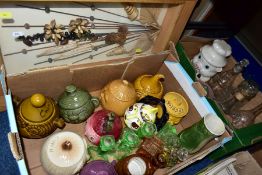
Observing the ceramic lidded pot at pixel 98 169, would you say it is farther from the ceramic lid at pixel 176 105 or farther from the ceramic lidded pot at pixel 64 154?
the ceramic lid at pixel 176 105

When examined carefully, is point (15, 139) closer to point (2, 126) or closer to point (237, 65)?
point (2, 126)

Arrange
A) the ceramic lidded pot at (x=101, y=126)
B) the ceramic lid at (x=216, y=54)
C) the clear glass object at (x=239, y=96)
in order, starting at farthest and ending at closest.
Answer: the clear glass object at (x=239, y=96), the ceramic lid at (x=216, y=54), the ceramic lidded pot at (x=101, y=126)

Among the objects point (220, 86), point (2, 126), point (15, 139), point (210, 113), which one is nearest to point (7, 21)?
point (15, 139)

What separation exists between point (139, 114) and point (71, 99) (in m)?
0.22

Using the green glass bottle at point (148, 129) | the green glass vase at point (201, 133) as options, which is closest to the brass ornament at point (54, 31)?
the green glass bottle at point (148, 129)

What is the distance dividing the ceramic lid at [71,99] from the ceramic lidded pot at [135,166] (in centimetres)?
22

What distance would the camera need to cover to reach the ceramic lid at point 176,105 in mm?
1067

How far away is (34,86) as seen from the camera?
0.92 metres

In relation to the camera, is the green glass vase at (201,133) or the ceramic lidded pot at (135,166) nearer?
the ceramic lidded pot at (135,166)

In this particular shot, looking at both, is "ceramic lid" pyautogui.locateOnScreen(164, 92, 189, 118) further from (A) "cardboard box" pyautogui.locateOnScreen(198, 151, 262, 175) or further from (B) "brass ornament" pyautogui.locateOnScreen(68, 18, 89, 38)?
(B) "brass ornament" pyautogui.locateOnScreen(68, 18, 89, 38)

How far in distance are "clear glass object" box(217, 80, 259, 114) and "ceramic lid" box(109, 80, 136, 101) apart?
19.3 inches

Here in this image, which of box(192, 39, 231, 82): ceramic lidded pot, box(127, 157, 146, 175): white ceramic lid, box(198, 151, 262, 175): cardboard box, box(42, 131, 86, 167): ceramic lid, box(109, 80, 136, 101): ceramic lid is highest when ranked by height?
box(192, 39, 231, 82): ceramic lidded pot

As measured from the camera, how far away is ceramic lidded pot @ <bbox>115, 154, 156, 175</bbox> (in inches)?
33.7

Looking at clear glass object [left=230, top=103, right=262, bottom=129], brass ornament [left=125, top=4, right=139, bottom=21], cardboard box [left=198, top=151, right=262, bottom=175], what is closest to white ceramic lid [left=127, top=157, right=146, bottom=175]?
cardboard box [left=198, top=151, right=262, bottom=175]
